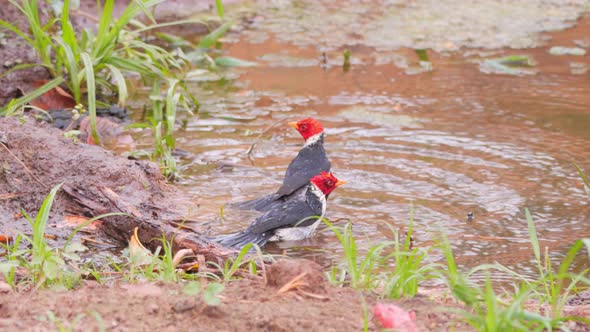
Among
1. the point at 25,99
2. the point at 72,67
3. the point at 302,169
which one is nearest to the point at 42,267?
the point at 302,169

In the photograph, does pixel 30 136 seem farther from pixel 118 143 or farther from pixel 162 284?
pixel 162 284

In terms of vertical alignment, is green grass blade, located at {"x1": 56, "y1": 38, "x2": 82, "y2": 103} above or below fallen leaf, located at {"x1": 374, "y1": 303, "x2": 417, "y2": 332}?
above

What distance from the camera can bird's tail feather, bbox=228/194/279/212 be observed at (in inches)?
221

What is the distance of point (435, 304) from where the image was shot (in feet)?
11.1

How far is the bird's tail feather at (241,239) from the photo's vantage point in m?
5.02

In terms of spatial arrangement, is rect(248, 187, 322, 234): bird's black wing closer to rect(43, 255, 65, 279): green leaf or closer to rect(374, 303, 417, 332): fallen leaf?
rect(43, 255, 65, 279): green leaf

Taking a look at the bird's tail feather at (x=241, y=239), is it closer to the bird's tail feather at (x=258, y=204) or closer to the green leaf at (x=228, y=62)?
the bird's tail feather at (x=258, y=204)

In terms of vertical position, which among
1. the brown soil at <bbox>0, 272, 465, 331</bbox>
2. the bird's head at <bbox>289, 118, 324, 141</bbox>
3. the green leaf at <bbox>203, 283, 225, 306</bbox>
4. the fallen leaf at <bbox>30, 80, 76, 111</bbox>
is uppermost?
the green leaf at <bbox>203, 283, 225, 306</bbox>

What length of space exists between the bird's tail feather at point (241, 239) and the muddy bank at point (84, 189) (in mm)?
162

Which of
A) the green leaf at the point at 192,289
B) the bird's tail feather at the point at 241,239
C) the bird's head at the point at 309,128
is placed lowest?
the bird's tail feather at the point at 241,239

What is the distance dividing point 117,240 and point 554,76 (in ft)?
18.4

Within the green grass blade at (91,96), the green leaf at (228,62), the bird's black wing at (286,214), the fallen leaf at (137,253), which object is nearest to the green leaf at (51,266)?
the fallen leaf at (137,253)

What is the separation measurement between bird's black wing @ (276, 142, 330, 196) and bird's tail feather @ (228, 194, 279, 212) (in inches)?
2.5

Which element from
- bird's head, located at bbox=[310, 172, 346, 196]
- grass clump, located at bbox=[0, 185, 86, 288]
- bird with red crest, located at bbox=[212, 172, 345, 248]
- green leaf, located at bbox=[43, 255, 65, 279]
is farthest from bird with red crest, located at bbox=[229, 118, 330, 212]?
green leaf, located at bbox=[43, 255, 65, 279]
